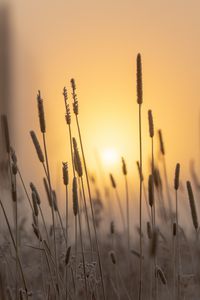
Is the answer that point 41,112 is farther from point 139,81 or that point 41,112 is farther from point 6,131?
point 139,81

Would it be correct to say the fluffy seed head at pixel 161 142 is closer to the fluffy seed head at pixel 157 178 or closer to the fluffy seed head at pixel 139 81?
the fluffy seed head at pixel 157 178

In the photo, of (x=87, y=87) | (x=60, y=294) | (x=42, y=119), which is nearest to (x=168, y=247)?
(x=60, y=294)

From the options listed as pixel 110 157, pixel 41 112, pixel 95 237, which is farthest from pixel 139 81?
pixel 110 157

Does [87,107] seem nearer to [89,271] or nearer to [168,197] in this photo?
[168,197]

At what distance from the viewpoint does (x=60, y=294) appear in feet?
3.18

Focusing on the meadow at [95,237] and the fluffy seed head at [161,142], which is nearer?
the meadow at [95,237]

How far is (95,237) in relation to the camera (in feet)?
3.15

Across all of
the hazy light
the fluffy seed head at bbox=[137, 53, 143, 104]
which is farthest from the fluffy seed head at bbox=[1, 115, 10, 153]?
the hazy light

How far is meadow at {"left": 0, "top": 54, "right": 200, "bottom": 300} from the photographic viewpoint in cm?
95

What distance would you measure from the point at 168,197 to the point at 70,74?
0.63 metres

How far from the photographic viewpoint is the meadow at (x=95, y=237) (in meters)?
0.95

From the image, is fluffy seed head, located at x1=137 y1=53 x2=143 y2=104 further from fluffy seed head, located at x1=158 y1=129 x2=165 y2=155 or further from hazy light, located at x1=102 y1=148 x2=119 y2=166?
hazy light, located at x1=102 y1=148 x2=119 y2=166

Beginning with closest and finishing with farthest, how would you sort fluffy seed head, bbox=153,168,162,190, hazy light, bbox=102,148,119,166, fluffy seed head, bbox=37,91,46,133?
fluffy seed head, bbox=37,91,46,133
fluffy seed head, bbox=153,168,162,190
hazy light, bbox=102,148,119,166

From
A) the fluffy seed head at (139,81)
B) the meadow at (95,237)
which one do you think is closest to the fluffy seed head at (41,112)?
the meadow at (95,237)
